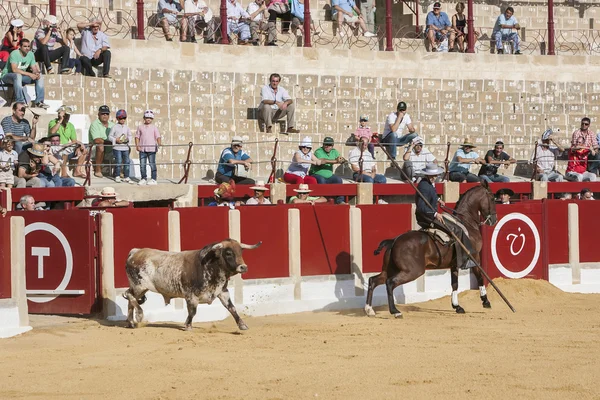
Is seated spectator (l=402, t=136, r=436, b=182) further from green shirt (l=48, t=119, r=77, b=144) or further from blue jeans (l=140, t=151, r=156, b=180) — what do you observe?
green shirt (l=48, t=119, r=77, b=144)

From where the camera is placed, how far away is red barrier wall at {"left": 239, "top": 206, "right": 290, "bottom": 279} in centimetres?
1478

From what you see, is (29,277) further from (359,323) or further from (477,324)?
(477,324)

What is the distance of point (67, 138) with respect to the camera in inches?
692

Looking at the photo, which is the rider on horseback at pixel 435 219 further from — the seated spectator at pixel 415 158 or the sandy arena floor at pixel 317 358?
the seated spectator at pixel 415 158

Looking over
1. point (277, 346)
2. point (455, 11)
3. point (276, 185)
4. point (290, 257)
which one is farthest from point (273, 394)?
point (455, 11)

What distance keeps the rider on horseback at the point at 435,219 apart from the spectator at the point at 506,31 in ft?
36.8

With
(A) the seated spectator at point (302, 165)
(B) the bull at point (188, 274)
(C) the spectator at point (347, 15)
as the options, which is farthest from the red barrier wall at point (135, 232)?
(C) the spectator at point (347, 15)

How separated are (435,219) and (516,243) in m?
2.67

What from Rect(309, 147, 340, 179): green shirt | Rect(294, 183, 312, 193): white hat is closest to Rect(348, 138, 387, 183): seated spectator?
Rect(309, 147, 340, 179): green shirt

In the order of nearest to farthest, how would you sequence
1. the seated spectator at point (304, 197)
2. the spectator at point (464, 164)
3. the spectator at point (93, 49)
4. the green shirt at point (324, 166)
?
the seated spectator at point (304, 197) < the green shirt at point (324, 166) < the spectator at point (93, 49) < the spectator at point (464, 164)

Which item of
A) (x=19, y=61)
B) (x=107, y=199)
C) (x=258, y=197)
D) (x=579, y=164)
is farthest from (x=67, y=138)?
(x=579, y=164)

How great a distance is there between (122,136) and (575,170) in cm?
801

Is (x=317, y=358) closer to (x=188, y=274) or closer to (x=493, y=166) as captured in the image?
(x=188, y=274)

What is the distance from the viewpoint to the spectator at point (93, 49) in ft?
65.5
